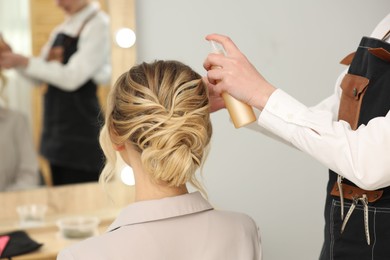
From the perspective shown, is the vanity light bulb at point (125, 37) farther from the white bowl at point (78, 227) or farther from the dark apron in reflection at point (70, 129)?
the white bowl at point (78, 227)

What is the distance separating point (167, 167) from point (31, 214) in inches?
38.0

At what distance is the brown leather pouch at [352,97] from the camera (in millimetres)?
1283

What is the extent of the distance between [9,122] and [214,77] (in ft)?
3.21

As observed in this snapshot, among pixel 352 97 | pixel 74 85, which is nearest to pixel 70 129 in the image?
pixel 74 85

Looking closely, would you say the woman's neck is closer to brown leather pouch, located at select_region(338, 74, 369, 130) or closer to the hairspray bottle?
the hairspray bottle

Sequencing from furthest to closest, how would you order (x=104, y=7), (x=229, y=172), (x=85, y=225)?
(x=229, y=172) < (x=104, y=7) < (x=85, y=225)

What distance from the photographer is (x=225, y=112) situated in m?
2.20

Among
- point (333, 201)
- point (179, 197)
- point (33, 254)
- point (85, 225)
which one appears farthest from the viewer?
point (85, 225)

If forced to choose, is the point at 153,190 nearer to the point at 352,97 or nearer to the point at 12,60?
the point at 352,97

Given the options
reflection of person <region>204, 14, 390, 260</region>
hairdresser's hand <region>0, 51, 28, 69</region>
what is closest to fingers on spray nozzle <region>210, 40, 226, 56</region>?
reflection of person <region>204, 14, 390, 260</region>

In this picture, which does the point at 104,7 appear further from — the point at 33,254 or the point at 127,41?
the point at 33,254

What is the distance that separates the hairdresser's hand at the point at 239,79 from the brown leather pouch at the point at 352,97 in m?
0.23

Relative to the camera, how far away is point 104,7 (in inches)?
78.0

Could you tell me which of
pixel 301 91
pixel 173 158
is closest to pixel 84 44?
pixel 301 91
